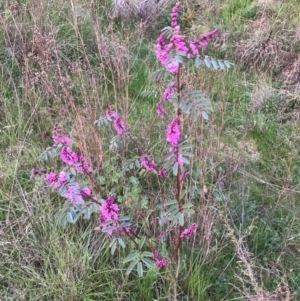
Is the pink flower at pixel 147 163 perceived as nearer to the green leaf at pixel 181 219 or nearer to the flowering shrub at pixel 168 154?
the flowering shrub at pixel 168 154

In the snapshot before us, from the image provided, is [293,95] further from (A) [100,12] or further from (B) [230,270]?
(A) [100,12]

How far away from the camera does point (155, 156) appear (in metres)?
2.75

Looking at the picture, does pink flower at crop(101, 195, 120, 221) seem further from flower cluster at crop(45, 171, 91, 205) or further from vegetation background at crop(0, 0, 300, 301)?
vegetation background at crop(0, 0, 300, 301)

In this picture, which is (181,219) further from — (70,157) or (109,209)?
(70,157)

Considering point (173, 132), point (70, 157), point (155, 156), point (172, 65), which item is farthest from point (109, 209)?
point (155, 156)

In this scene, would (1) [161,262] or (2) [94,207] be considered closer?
(2) [94,207]

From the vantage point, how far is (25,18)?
388 centimetres

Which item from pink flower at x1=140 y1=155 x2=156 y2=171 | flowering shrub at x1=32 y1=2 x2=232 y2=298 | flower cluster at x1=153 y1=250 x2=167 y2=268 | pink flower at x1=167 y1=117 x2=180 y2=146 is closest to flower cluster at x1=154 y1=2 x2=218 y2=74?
flowering shrub at x1=32 y1=2 x2=232 y2=298

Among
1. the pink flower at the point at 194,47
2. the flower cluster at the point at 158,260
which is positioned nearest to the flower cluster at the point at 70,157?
the flower cluster at the point at 158,260

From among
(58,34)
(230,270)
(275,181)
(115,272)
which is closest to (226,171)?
(275,181)

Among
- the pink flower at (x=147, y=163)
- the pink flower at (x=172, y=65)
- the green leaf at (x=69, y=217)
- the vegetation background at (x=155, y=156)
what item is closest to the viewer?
the pink flower at (x=172, y=65)

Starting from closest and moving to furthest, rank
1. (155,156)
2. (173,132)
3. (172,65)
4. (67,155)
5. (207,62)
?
(172,65) < (207,62) < (173,132) < (67,155) < (155,156)

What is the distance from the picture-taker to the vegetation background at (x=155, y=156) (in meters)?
2.14

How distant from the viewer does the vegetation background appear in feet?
7.02
